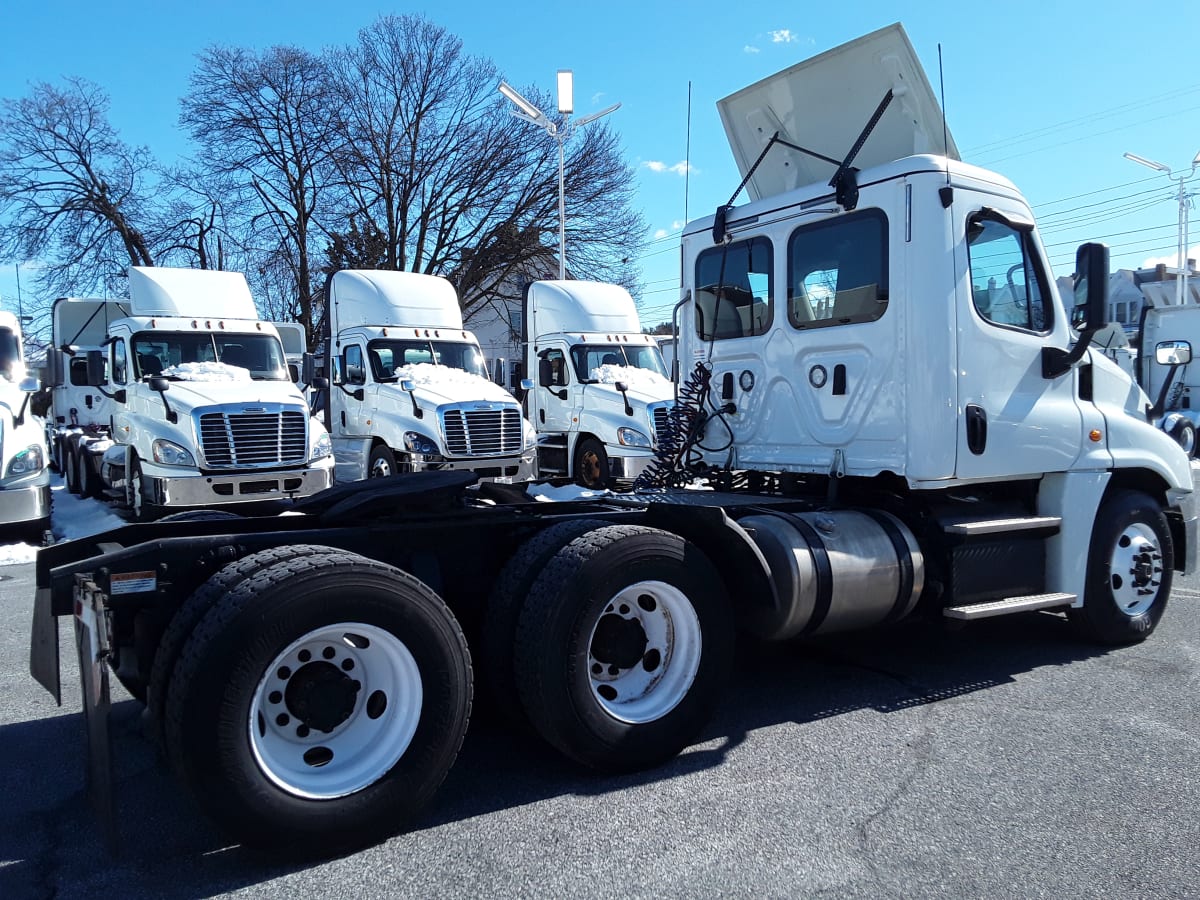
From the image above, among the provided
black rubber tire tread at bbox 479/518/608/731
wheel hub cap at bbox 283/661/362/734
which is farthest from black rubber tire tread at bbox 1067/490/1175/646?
wheel hub cap at bbox 283/661/362/734

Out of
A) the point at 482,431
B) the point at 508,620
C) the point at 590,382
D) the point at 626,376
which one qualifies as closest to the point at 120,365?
the point at 482,431

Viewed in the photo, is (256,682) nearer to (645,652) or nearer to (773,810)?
(645,652)

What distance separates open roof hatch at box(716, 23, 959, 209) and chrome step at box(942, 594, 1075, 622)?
2406 mm

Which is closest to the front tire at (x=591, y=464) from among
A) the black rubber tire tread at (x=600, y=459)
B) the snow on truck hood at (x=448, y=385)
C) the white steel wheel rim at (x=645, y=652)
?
the black rubber tire tread at (x=600, y=459)

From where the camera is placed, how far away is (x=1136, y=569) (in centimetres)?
600

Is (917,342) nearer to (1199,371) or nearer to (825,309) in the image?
(825,309)

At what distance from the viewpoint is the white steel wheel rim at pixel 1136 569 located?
5941 mm

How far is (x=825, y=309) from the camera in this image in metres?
5.75

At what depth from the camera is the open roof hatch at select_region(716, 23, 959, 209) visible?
18.7 feet

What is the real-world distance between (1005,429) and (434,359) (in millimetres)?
10301

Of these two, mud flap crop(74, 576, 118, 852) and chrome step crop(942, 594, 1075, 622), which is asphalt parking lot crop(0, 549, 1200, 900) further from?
chrome step crop(942, 594, 1075, 622)

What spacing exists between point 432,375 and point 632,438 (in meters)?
3.11

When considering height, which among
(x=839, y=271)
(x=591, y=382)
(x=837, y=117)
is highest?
(x=837, y=117)

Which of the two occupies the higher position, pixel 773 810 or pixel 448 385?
pixel 448 385
